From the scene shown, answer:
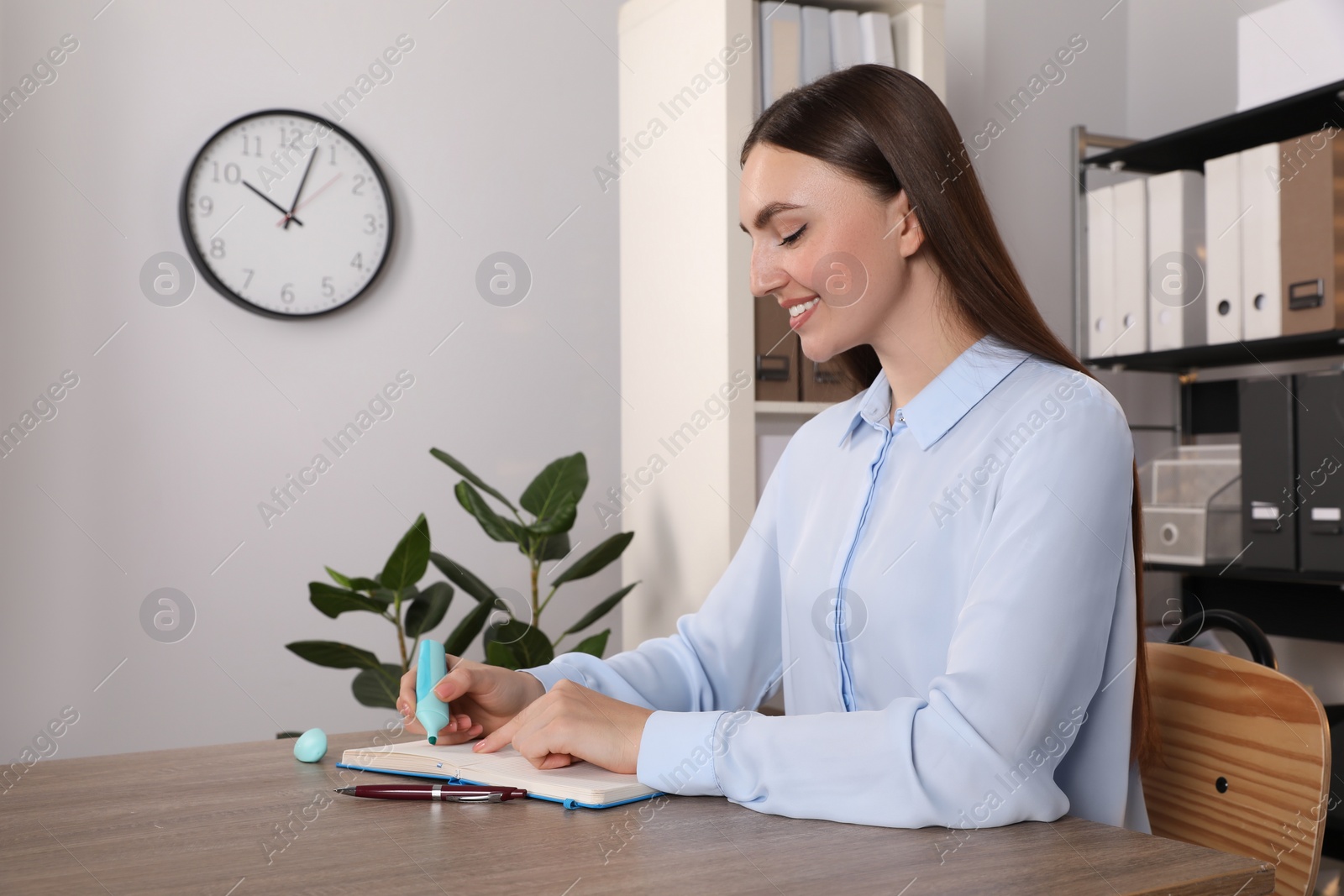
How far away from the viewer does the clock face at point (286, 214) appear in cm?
251

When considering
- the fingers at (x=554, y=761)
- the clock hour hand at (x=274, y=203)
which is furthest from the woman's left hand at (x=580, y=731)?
the clock hour hand at (x=274, y=203)

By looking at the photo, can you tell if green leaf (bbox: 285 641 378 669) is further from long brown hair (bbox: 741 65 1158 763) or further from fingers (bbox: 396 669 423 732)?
long brown hair (bbox: 741 65 1158 763)

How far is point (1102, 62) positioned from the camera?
3.20 m

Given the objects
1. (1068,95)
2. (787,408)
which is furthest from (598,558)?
(1068,95)

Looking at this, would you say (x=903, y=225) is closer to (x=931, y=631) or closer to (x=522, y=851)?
(x=931, y=631)

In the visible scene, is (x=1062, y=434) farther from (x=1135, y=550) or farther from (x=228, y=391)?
(x=228, y=391)

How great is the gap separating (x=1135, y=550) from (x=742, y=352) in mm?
1218

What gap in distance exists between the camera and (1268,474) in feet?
7.64

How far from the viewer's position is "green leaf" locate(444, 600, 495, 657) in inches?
88.0

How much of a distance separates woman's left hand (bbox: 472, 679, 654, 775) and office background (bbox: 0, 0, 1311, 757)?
1.46 m

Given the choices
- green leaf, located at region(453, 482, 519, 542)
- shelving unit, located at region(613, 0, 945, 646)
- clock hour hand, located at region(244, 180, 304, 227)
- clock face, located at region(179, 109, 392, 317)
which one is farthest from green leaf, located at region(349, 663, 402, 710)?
clock hour hand, located at region(244, 180, 304, 227)

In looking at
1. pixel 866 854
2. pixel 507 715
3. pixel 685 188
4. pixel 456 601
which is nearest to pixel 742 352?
pixel 685 188

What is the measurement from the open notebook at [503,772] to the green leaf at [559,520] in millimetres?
1232

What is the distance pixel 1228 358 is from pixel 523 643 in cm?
176
